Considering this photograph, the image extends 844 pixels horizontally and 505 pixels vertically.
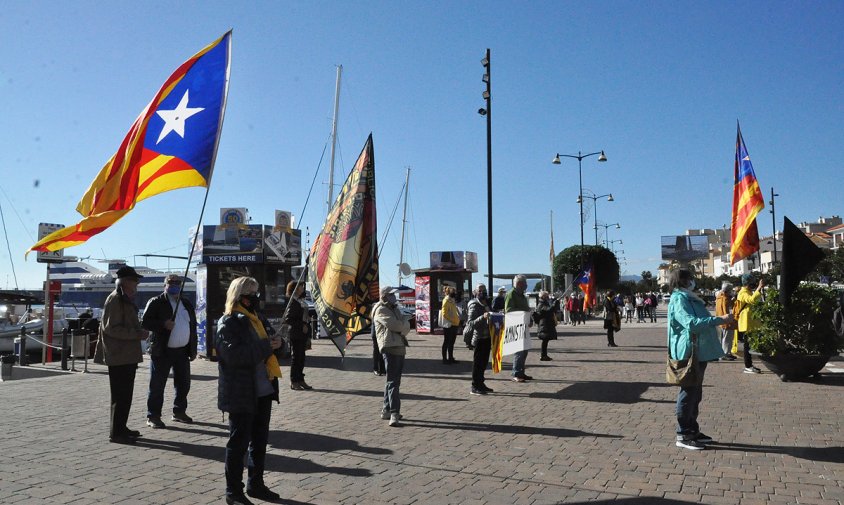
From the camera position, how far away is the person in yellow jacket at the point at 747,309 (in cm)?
1220

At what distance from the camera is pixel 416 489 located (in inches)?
217

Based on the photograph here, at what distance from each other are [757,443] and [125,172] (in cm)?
756

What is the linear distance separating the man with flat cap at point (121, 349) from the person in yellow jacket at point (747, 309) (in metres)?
10.1

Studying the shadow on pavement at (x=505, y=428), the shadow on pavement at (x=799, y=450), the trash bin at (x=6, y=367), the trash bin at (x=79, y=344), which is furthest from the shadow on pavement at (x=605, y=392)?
the trash bin at (x=79, y=344)

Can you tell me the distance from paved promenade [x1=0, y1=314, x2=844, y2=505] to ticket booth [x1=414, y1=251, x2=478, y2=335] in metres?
16.5

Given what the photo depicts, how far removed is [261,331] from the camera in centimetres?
541

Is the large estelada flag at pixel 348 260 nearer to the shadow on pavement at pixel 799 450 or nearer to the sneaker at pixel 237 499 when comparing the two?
the sneaker at pixel 237 499

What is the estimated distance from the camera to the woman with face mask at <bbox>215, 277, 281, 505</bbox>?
16.4 feet

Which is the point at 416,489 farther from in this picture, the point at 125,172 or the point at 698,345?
the point at 125,172

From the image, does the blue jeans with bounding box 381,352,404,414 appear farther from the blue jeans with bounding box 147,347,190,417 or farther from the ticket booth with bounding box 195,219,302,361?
the ticket booth with bounding box 195,219,302,361

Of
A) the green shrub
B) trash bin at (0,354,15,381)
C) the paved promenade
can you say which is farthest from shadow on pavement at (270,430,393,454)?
trash bin at (0,354,15,381)

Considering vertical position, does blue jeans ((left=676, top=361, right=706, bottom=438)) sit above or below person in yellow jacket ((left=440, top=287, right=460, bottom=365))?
below

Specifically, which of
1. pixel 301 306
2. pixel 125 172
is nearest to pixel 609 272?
pixel 301 306

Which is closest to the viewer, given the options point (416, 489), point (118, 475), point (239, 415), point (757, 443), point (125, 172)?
point (239, 415)
